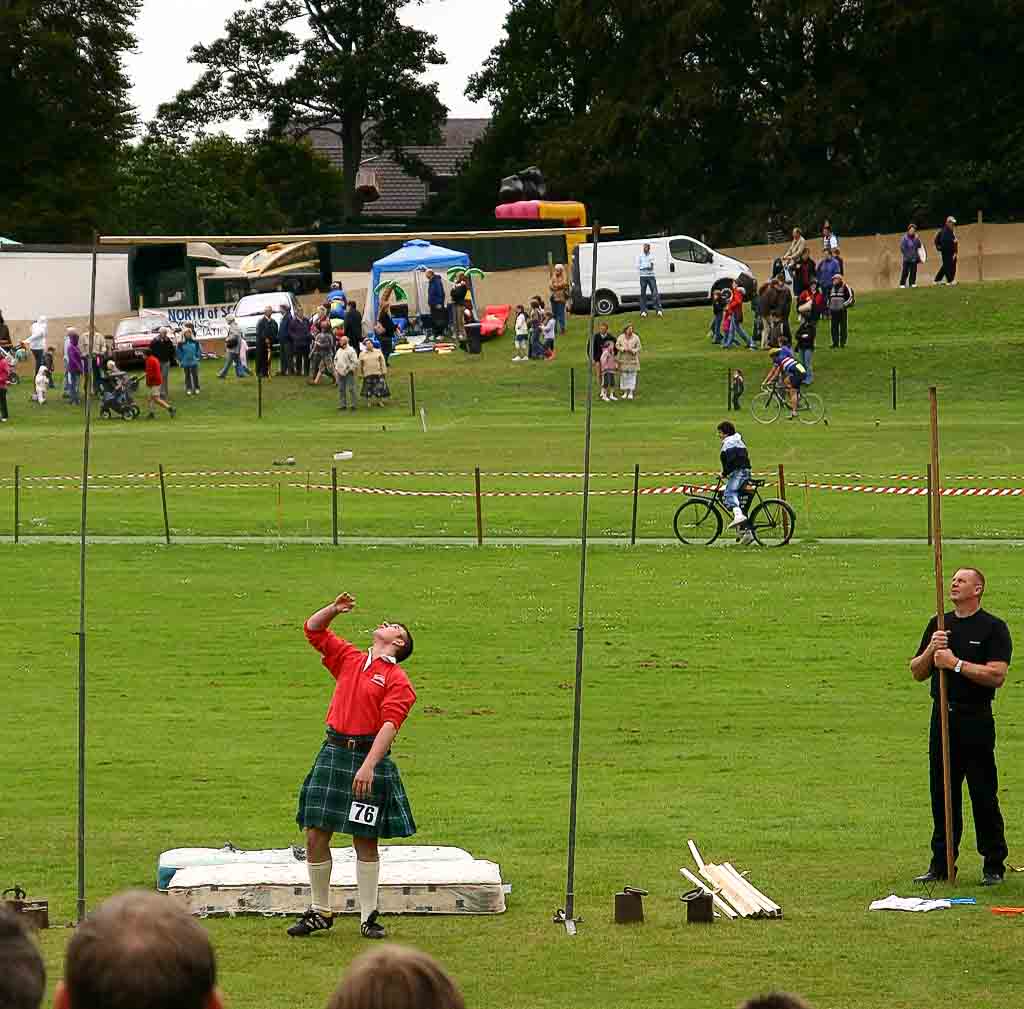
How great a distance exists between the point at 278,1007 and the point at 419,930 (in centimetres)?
192

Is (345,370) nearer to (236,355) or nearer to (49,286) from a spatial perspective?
(236,355)

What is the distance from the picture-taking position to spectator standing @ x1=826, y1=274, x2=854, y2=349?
52.6m

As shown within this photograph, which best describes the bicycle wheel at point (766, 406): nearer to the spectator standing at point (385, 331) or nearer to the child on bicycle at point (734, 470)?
the spectator standing at point (385, 331)

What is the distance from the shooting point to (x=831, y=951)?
10391mm

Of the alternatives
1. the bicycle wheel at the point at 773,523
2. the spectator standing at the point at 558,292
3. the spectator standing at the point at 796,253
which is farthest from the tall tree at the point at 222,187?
the bicycle wheel at the point at 773,523

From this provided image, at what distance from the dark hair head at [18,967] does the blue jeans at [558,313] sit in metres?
52.7

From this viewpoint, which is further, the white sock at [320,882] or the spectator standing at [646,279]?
the spectator standing at [646,279]

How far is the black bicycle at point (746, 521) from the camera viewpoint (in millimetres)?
30922

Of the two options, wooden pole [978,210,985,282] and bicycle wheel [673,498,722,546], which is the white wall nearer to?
wooden pole [978,210,985,282]

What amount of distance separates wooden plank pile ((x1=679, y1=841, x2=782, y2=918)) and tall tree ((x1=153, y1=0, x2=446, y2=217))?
8198cm

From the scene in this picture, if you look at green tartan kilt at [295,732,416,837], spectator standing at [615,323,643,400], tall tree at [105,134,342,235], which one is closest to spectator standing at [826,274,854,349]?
spectator standing at [615,323,643,400]

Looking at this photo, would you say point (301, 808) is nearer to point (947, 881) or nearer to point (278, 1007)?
point (278, 1007)

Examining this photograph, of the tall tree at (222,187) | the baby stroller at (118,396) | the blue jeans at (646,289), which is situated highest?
the tall tree at (222,187)

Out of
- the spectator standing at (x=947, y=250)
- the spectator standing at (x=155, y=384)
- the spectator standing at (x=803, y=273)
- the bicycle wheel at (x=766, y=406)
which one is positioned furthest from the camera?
the spectator standing at (x=947, y=250)
